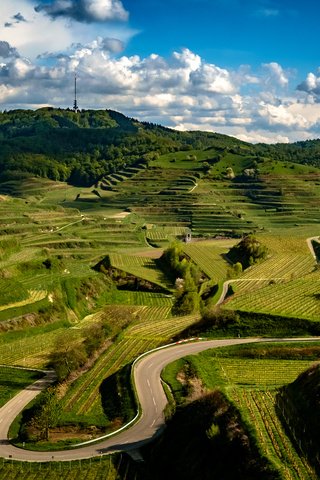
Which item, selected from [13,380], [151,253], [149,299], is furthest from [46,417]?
[151,253]

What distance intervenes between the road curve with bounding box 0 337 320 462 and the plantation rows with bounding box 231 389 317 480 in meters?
7.09

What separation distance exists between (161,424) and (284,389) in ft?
30.3

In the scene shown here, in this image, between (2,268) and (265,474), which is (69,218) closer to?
(2,268)

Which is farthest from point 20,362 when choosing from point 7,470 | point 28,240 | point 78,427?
point 28,240

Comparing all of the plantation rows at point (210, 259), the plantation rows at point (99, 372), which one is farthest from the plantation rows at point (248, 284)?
the plantation rows at point (99, 372)

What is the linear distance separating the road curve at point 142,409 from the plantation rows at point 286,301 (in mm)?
5310

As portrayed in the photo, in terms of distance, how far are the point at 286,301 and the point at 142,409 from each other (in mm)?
28624

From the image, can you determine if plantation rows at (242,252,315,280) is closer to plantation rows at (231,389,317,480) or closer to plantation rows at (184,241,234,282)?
plantation rows at (184,241,234,282)

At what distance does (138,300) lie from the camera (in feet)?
357

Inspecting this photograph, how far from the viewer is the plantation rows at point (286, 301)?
63562mm

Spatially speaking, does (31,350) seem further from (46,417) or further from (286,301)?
(286,301)

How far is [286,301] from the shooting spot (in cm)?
6875

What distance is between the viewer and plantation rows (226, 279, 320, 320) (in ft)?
209

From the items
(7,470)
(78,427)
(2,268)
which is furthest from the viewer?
(2,268)
